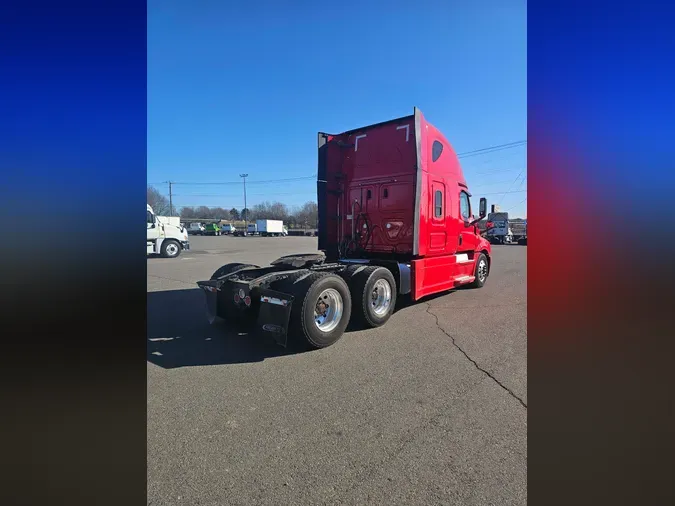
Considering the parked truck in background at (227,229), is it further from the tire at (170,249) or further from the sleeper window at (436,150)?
the sleeper window at (436,150)

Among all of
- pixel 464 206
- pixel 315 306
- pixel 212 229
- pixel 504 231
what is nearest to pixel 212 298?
pixel 315 306

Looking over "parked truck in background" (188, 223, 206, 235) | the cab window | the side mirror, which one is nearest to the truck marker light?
the cab window

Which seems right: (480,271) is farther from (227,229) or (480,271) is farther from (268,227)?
(227,229)

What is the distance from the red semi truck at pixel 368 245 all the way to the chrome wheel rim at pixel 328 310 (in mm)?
15

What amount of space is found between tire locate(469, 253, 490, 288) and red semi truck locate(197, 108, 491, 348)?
42 centimetres

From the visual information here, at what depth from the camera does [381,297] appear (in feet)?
20.9

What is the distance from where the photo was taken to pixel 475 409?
316 centimetres

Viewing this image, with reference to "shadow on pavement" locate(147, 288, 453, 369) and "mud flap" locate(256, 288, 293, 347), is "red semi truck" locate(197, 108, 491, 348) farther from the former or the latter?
"shadow on pavement" locate(147, 288, 453, 369)

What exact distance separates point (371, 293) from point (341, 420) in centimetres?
315
